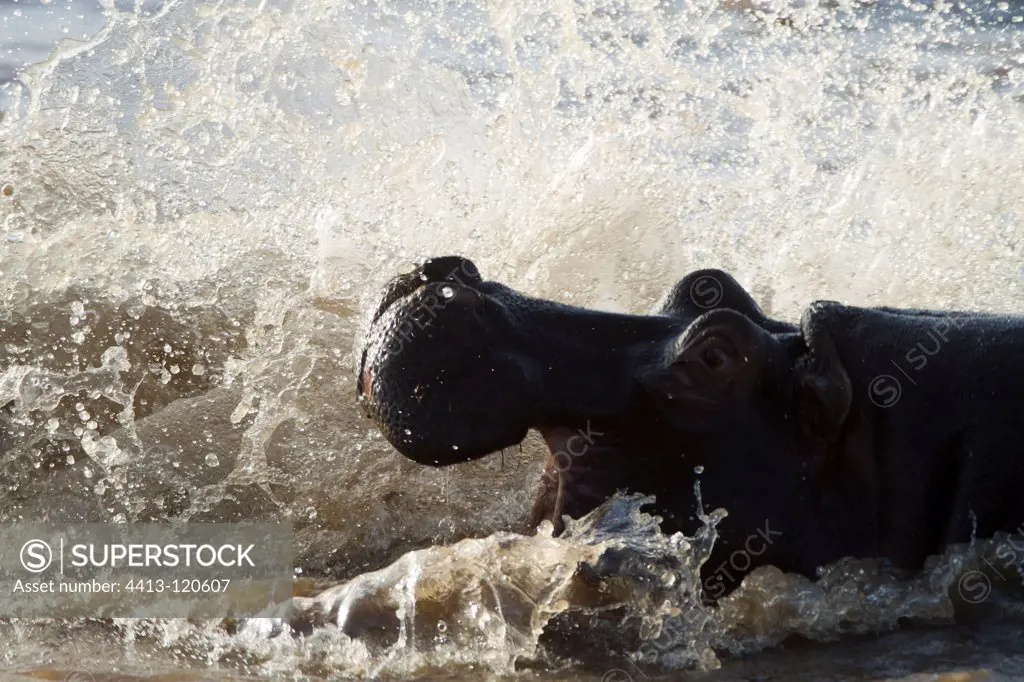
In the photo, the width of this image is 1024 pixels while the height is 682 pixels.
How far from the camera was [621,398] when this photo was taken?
1967mm

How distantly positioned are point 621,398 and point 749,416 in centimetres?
21

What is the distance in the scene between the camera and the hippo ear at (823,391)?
1962mm

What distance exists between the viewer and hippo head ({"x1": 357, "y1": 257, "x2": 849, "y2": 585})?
1896 millimetres

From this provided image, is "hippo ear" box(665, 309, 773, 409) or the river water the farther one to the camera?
the river water

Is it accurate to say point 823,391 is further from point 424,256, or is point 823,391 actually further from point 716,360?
point 424,256

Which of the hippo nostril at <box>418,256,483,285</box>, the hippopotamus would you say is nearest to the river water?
the hippopotamus

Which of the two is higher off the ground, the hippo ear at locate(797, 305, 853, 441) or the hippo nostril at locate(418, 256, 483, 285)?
the hippo nostril at locate(418, 256, 483, 285)

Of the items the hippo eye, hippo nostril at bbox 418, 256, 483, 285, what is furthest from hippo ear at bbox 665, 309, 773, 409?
hippo nostril at bbox 418, 256, 483, 285

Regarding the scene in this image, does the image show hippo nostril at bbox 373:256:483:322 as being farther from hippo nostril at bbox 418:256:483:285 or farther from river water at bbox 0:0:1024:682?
river water at bbox 0:0:1024:682

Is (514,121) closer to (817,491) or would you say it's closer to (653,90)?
(653,90)

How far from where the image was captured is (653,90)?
5133mm

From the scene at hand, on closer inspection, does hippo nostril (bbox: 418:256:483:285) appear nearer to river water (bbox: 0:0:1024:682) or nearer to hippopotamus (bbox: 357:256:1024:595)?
hippopotamus (bbox: 357:256:1024:595)

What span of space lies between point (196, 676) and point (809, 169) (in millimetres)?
3448

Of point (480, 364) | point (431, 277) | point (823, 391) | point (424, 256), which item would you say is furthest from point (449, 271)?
point (424, 256)
